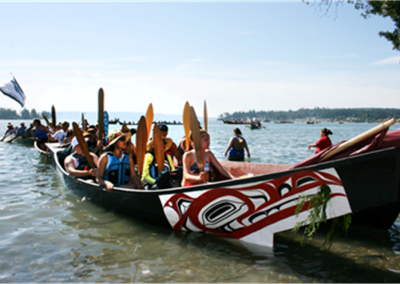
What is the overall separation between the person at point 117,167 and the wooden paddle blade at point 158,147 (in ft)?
2.12

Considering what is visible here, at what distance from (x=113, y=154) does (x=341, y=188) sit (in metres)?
3.95

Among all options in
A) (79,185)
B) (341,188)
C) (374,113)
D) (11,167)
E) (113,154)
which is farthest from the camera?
(374,113)

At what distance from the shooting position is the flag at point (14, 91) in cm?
1814

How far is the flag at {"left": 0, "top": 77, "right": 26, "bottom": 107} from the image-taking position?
1814cm

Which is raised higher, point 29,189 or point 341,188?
point 341,188

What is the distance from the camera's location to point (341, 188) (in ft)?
12.3

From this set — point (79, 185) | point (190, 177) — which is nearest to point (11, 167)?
point (79, 185)

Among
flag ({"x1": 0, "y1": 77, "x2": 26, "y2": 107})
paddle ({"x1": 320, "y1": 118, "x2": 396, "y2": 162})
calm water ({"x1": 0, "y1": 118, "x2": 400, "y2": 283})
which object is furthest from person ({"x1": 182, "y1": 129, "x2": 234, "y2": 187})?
flag ({"x1": 0, "y1": 77, "x2": 26, "y2": 107})

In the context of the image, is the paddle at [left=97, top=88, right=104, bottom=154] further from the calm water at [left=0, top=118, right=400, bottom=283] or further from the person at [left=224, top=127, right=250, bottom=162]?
the person at [left=224, top=127, right=250, bottom=162]

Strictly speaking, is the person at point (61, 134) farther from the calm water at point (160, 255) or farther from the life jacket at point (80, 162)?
the calm water at point (160, 255)

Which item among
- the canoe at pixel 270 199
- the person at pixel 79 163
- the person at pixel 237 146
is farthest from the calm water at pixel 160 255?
the person at pixel 237 146

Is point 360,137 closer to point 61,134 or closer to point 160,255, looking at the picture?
point 160,255

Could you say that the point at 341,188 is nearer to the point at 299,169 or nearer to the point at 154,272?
the point at 299,169

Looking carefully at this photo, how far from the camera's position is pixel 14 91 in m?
18.8
